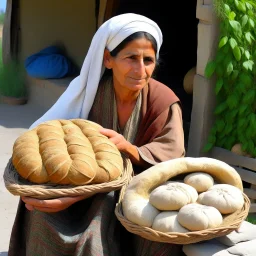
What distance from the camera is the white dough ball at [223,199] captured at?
7.97ft

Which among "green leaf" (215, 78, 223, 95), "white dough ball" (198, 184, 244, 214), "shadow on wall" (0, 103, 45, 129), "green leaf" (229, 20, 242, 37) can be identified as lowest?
"shadow on wall" (0, 103, 45, 129)

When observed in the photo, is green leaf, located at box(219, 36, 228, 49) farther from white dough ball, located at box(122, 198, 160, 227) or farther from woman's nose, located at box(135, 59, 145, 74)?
white dough ball, located at box(122, 198, 160, 227)

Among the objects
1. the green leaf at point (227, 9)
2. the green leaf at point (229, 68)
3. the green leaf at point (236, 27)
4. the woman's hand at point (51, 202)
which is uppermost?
the green leaf at point (227, 9)

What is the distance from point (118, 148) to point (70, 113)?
1.60 feet

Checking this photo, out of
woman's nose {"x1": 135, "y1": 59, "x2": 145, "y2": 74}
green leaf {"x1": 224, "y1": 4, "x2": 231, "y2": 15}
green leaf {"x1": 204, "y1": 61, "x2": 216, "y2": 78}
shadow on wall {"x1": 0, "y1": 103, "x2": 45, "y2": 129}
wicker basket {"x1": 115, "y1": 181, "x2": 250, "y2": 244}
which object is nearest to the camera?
wicker basket {"x1": 115, "y1": 181, "x2": 250, "y2": 244}

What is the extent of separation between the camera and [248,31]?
148 inches

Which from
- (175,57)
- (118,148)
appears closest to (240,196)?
(118,148)

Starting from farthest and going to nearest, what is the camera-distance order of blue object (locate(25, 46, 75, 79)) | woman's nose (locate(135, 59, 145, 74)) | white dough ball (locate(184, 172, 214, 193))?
1. blue object (locate(25, 46, 75, 79))
2. woman's nose (locate(135, 59, 145, 74))
3. white dough ball (locate(184, 172, 214, 193))

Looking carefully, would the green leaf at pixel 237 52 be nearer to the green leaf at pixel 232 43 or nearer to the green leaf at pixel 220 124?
the green leaf at pixel 232 43

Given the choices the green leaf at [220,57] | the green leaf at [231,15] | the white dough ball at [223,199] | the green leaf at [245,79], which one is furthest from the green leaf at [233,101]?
the white dough ball at [223,199]

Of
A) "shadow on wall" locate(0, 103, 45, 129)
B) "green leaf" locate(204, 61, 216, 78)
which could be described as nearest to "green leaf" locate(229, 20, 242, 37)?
"green leaf" locate(204, 61, 216, 78)

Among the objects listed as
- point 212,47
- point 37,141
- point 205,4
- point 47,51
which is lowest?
point 47,51

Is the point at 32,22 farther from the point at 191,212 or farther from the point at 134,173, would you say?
the point at 191,212

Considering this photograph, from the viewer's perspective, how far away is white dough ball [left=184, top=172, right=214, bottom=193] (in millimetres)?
2535
